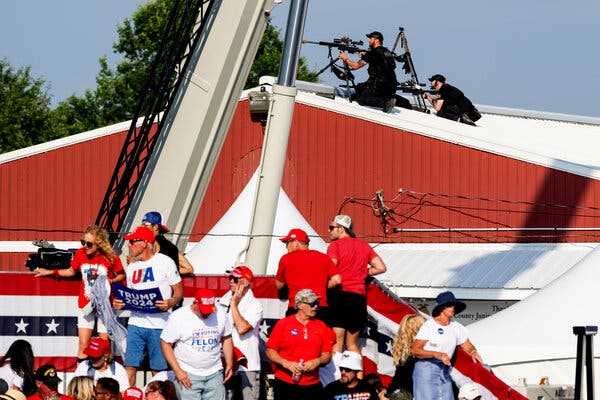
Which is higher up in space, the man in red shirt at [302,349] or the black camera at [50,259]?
the black camera at [50,259]

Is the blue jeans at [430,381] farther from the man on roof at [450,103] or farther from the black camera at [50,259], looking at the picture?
the man on roof at [450,103]

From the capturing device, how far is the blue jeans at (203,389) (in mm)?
13477

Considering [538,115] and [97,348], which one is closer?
[97,348]

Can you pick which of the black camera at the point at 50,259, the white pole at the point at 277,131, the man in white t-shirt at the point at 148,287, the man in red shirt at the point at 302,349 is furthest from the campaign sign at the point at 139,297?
the white pole at the point at 277,131

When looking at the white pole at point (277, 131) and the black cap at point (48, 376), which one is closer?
the black cap at point (48, 376)

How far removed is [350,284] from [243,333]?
3.98 feet

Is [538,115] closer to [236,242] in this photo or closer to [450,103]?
[450,103]

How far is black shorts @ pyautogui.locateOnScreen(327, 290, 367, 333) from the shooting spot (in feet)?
47.7

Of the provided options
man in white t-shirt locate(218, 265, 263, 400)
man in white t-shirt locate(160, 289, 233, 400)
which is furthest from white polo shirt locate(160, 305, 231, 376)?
man in white t-shirt locate(218, 265, 263, 400)

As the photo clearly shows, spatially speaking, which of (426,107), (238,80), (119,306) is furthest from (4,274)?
(426,107)

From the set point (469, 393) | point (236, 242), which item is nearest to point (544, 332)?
point (469, 393)

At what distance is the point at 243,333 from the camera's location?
1409cm

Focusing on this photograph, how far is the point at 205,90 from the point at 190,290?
10.6ft

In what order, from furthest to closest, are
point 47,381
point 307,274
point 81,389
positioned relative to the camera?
point 307,274 → point 47,381 → point 81,389
